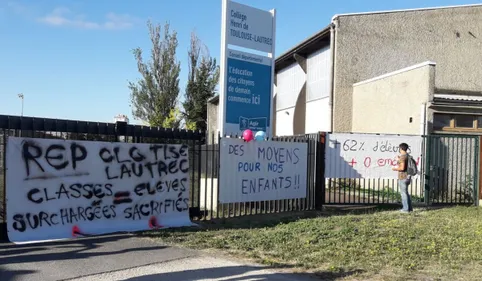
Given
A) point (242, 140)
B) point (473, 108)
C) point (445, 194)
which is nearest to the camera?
point (242, 140)

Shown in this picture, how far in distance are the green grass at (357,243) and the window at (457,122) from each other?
571cm

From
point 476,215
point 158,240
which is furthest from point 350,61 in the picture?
point 158,240

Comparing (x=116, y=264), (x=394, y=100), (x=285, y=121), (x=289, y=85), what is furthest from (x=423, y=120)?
(x=285, y=121)

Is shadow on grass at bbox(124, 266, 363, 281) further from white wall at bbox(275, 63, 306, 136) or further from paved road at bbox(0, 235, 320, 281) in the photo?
white wall at bbox(275, 63, 306, 136)

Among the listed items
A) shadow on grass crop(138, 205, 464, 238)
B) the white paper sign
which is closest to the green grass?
shadow on grass crop(138, 205, 464, 238)

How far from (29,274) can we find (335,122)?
14.9 m

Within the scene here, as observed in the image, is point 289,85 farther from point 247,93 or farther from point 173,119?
point 247,93

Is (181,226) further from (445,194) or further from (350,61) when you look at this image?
(350,61)

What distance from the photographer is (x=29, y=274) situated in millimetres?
5496

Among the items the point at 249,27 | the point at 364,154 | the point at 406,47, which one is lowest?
the point at 364,154

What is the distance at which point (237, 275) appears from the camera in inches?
227

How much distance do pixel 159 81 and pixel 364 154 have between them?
25845mm

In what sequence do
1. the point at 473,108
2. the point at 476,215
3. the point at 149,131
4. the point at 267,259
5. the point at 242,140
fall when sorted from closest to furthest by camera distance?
1. the point at 267,259
2. the point at 149,131
3. the point at 242,140
4. the point at 476,215
5. the point at 473,108

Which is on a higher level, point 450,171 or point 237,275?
point 450,171
